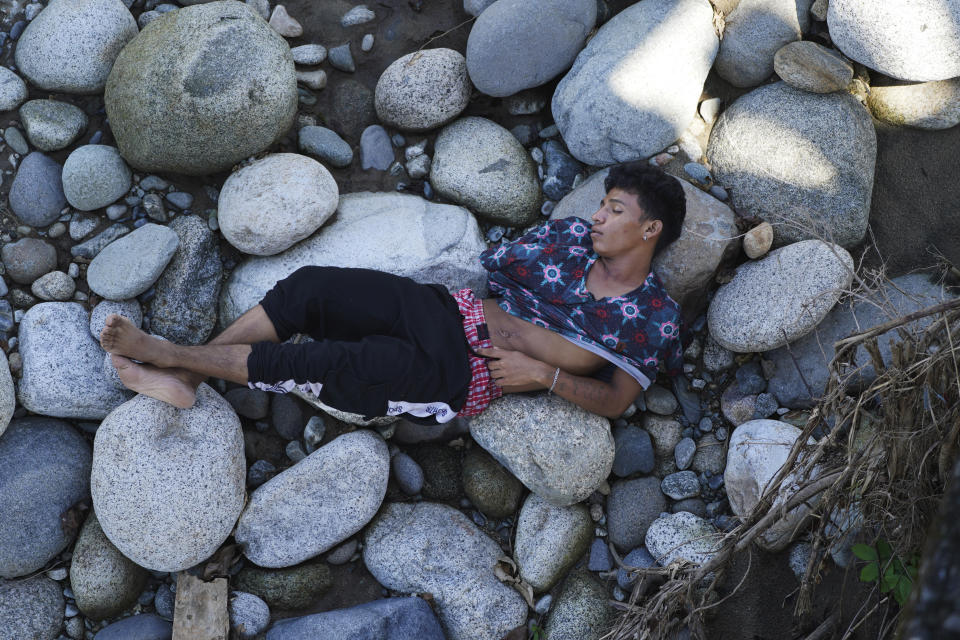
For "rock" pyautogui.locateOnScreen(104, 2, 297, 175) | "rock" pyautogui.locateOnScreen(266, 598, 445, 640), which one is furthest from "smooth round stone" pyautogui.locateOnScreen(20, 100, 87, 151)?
"rock" pyautogui.locateOnScreen(266, 598, 445, 640)

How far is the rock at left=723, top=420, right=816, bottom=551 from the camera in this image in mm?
3799

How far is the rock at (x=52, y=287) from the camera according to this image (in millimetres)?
4184

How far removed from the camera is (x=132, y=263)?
4.10 m

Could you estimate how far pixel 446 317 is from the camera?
13.3 feet

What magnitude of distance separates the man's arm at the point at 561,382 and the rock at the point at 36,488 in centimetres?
211

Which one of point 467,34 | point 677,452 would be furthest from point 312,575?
point 467,34

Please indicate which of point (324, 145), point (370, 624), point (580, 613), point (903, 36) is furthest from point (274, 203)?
point (903, 36)

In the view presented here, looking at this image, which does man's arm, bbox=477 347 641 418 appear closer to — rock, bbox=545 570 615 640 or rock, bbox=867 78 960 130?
rock, bbox=545 570 615 640

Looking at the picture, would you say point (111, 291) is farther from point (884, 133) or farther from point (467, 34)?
point (884, 133)

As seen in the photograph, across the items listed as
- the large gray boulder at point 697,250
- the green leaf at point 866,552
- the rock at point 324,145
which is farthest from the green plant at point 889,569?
the rock at point 324,145

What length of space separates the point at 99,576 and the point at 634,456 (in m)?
2.72

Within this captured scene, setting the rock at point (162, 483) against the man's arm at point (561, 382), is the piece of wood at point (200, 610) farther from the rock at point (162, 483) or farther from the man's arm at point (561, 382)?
the man's arm at point (561, 382)

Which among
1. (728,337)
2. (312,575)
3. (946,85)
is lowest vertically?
(312,575)

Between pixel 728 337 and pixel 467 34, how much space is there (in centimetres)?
237
